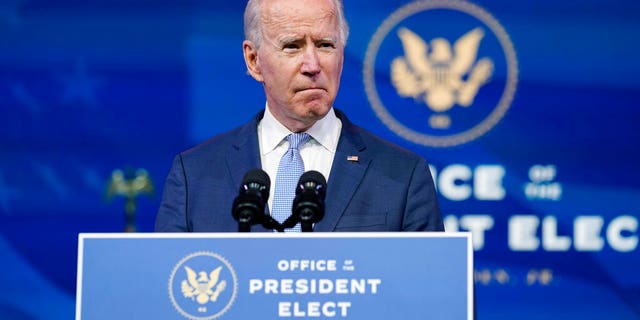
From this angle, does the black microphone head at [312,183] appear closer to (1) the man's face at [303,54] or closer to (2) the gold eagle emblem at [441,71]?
(1) the man's face at [303,54]

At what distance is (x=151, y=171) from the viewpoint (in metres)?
4.21

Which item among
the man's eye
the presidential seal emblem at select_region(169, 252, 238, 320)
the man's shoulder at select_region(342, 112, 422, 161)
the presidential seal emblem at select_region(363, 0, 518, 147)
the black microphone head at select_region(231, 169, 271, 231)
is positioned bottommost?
the presidential seal emblem at select_region(169, 252, 238, 320)

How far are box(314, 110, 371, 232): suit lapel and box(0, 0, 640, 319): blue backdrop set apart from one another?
1.70 metres

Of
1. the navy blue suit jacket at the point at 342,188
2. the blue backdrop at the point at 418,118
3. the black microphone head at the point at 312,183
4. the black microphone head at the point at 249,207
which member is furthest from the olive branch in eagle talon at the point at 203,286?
the blue backdrop at the point at 418,118

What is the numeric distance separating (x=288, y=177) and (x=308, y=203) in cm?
57

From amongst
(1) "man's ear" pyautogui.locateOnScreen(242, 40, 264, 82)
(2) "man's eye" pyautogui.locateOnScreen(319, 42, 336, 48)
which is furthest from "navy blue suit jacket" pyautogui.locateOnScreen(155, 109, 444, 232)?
(2) "man's eye" pyautogui.locateOnScreen(319, 42, 336, 48)

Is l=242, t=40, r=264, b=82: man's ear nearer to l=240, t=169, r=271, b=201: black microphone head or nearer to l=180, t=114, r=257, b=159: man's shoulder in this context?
l=180, t=114, r=257, b=159: man's shoulder

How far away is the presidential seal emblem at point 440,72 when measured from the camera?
4168 mm

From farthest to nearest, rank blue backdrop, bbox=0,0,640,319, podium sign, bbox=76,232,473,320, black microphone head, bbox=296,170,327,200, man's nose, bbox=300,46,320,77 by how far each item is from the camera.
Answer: blue backdrop, bbox=0,0,640,319
man's nose, bbox=300,46,320,77
black microphone head, bbox=296,170,327,200
podium sign, bbox=76,232,473,320

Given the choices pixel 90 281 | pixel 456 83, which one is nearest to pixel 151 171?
pixel 456 83

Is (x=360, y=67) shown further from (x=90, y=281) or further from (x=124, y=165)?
(x=90, y=281)

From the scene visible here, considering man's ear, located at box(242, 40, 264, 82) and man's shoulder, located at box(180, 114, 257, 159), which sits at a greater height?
man's ear, located at box(242, 40, 264, 82)

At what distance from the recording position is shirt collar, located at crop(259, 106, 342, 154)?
247 cm

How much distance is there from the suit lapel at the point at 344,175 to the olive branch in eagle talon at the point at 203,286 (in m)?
0.56
